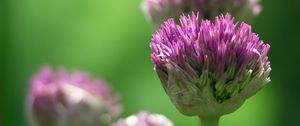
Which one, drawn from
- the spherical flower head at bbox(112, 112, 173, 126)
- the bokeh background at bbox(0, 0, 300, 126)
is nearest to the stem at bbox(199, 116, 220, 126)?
the spherical flower head at bbox(112, 112, 173, 126)

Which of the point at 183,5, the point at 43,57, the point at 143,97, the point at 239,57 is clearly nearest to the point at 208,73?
the point at 239,57

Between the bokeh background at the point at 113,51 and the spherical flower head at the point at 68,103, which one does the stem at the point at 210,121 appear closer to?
the spherical flower head at the point at 68,103

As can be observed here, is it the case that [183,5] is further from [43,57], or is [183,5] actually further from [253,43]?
[43,57]

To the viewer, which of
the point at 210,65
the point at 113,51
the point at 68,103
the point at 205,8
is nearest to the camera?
the point at 210,65

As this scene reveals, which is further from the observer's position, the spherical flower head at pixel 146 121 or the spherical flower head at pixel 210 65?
the spherical flower head at pixel 146 121

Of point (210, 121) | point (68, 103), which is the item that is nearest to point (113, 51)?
point (68, 103)

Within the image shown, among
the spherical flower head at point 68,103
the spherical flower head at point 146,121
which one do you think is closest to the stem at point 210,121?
the spherical flower head at point 146,121

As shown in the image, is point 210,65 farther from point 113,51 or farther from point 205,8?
point 113,51
